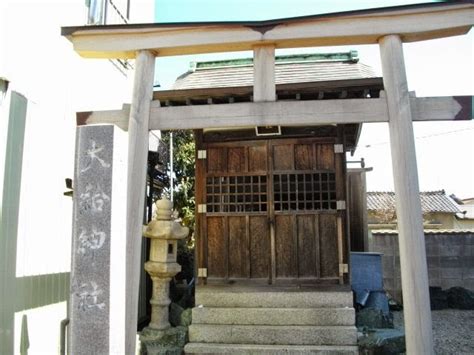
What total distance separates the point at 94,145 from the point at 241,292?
12.9 ft

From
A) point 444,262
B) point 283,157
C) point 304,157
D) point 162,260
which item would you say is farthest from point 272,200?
point 444,262

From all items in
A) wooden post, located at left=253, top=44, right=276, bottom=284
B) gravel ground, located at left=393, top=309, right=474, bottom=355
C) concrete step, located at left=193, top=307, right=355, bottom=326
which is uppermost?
wooden post, located at left=253, top=44, right=276, bottom=284

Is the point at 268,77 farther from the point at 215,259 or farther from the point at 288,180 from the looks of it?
the point at 215,259

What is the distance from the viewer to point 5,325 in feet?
14.7

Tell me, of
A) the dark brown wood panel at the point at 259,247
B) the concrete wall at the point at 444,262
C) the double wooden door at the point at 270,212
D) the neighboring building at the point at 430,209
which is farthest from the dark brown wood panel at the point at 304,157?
the neighboring building at the point at 430,209

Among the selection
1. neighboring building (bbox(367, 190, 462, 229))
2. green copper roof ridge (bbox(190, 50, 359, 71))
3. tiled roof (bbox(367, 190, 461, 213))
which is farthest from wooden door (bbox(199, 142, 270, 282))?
tiled roof (bbox(367, 190, 461, 213))

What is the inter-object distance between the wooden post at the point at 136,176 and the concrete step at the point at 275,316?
197 cm

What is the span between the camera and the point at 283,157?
7652 millimetres

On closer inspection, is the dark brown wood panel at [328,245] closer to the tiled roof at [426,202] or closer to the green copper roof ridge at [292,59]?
the green copper roof ridge at [292,59]

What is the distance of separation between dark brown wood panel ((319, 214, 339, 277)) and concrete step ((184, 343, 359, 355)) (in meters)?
1.60

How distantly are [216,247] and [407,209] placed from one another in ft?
12.4

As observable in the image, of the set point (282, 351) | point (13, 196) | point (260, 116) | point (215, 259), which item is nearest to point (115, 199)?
point (13, 196)

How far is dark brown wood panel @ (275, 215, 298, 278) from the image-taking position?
7.38m

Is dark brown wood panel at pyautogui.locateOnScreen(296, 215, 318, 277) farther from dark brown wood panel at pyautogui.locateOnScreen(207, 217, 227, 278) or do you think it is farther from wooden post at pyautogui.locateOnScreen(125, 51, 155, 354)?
wooden post at pyautogui.locateOnScreen(125, 51, 155, 354)
